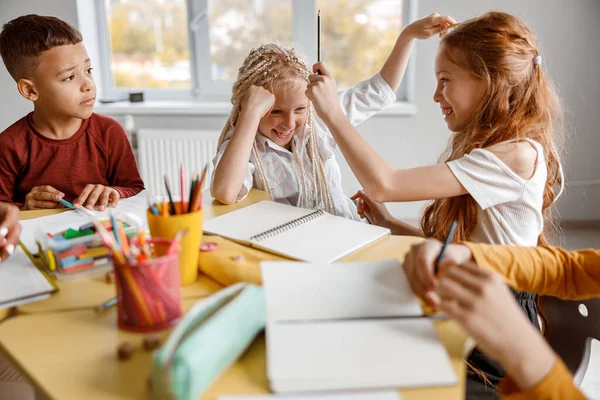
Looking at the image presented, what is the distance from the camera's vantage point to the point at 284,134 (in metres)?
1.46

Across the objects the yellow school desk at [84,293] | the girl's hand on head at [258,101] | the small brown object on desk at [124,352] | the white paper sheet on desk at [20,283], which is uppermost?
the girl's hand on head at [258,101]

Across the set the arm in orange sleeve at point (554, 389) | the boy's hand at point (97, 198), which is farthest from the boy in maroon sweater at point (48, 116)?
the arm in orange sleeve at point (554, 389)

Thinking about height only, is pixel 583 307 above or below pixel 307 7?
below

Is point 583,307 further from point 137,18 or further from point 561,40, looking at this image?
point 137,18

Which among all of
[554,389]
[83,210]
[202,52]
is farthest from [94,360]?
[202,52]

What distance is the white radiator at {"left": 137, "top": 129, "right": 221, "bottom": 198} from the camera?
2.75 metres

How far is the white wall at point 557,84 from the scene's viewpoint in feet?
8.47

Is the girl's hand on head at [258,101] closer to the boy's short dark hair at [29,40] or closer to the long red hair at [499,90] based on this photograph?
the long red hair at [499,90]

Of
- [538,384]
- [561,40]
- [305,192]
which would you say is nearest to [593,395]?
[305,192]

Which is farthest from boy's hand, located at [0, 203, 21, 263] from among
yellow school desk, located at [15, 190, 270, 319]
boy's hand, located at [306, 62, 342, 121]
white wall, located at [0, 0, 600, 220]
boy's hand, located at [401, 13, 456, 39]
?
white wall, located at [0, 0, 600, 220]

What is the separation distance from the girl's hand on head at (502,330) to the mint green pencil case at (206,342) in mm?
236

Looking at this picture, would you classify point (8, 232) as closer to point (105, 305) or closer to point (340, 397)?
point (105, 305)

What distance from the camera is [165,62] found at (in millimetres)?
3000

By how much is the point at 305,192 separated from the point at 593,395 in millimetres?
1030
